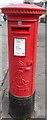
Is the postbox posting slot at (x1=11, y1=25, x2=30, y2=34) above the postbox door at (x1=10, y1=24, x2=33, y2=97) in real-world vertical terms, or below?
above

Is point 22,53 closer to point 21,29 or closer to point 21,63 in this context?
point 21,63

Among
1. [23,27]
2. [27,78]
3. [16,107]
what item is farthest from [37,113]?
[23,27]

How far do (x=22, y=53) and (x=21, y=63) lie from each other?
0.14m

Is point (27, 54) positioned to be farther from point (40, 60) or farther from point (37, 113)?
point (40, 60)

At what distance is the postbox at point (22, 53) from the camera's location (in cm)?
202

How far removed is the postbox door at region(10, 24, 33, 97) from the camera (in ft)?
6.98

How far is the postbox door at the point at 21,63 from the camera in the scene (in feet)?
6.98

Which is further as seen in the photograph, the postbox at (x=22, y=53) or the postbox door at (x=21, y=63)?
the postbox door at (x=21, y=63)

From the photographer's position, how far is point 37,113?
9.09 ft

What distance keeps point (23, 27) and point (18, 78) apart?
0.71 m

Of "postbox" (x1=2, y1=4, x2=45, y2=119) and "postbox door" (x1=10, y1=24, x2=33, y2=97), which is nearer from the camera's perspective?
"postbox" (x1=2, y1=4, x2=45, y2=119)

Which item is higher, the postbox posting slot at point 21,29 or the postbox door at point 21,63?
the postbox posting slot at point 21,29

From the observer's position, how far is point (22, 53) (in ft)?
7.18

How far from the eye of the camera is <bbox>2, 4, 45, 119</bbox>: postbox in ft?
6.63
